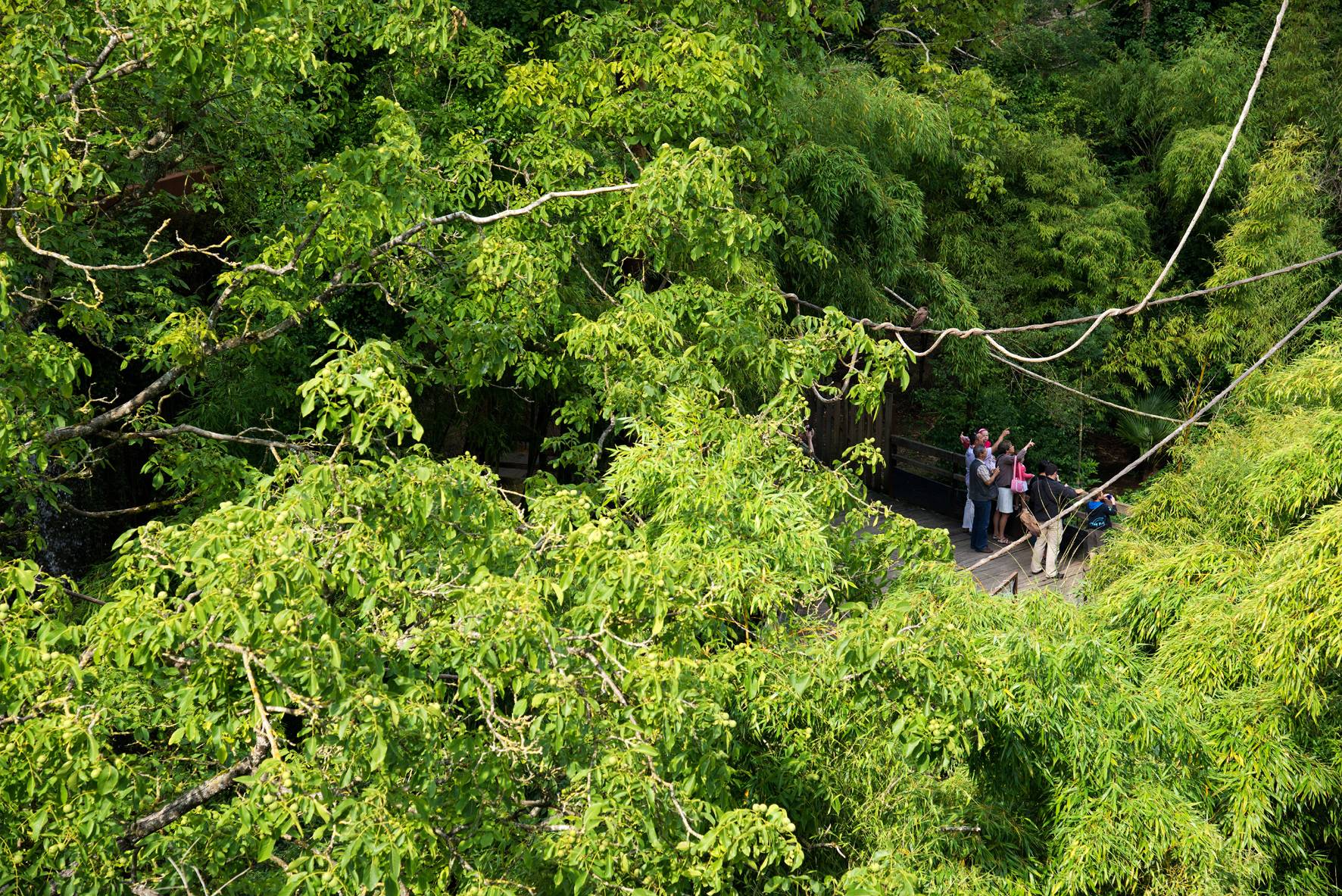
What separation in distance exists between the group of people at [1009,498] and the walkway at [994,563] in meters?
0.11

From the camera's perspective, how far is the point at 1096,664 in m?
4.96

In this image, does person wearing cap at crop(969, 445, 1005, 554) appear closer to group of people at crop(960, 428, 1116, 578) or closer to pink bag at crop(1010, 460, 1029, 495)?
group of people at crop(960, 428, 1116, 578)

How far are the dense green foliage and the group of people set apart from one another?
1.69 metres

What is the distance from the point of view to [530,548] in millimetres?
4371

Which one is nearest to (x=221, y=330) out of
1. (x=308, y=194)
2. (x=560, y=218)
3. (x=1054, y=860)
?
(x=308, y=194)

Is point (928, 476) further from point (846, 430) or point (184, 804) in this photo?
point (184, 804)

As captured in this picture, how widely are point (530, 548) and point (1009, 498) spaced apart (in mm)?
8365

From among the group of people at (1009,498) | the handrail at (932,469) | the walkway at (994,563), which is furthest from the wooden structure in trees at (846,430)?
the group of people at (1009,498)

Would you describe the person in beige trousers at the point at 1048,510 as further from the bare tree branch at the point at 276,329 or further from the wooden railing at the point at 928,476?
the bare tree branch at the point at 276,329

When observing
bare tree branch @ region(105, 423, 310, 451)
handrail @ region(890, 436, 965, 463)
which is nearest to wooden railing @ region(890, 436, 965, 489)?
handrail @ region(890, 436, 965, 463)

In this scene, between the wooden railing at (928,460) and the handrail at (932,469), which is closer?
the handrail at (932,469)

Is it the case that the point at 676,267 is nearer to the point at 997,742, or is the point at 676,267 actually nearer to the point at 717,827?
the point at 997,742

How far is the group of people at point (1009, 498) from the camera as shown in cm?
1080

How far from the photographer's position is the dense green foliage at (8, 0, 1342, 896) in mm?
3709
